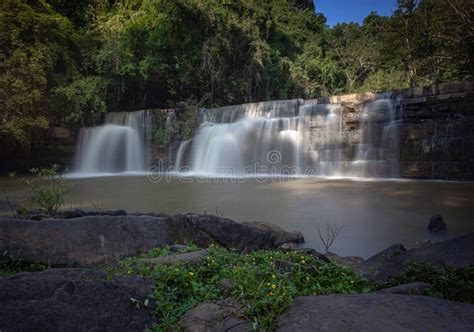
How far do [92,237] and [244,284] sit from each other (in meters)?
2.13

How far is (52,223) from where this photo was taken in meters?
3.73

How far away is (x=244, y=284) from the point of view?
2.39 metres

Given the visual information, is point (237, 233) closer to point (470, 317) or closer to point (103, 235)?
point (103, 235)

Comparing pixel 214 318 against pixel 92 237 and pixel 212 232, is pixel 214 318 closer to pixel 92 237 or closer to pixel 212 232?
pixel 92 237

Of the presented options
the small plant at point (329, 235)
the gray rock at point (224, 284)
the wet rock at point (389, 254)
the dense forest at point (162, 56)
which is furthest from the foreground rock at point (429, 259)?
the dense forest at point (162, 56)

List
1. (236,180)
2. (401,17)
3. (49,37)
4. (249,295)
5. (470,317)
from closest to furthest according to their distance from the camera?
1. (470,317)
2. (249,295)
3. (236,180)
4. (49,37)
5. (401,17)

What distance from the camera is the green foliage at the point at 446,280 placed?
8.39 ft

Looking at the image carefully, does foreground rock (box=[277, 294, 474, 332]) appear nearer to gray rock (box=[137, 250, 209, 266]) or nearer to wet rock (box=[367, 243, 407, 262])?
gray rock (box=[137, 250, 209, 266])

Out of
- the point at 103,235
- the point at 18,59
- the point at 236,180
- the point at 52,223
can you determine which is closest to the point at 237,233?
the point at 103,235

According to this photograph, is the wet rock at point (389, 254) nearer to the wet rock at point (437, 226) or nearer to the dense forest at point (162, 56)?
the wet rock at point (437, 226)

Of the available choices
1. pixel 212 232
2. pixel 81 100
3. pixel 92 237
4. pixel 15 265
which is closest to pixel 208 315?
pixel 92 237

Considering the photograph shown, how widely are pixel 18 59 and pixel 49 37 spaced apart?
3013 mm

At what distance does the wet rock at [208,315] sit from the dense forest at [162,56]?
42.8 feet

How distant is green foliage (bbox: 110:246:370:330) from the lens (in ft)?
6.97
